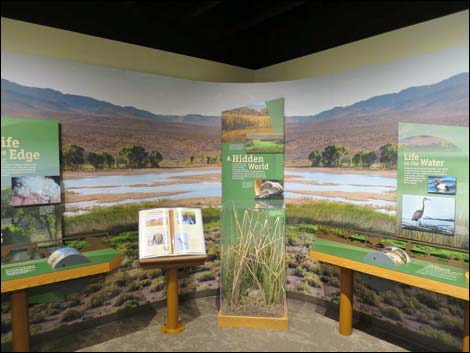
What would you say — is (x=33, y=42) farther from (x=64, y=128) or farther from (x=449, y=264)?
(x=449, y=264)

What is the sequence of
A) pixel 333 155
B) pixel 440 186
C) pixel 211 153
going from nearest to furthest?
pixel 440 186, pixel 333 155, pixel 211 153

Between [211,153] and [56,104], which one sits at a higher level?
[56,104]

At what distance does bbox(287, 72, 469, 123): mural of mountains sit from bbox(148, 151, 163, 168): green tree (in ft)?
6.24

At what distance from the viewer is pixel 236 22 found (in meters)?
4.22

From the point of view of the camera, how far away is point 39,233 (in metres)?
3.12

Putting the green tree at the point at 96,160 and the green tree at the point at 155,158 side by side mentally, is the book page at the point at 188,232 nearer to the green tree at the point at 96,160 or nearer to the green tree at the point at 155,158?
the green tree at the point at 155,158

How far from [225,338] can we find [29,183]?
7.46 feet

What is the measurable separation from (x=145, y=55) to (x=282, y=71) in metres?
1.70

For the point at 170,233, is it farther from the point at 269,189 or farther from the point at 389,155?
the point at 389,155

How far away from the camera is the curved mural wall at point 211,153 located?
3.10 metres

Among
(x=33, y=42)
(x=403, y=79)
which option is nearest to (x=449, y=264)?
(x=403, y=79)

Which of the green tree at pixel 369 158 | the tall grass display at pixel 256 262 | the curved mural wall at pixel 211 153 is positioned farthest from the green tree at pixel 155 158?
the green tree at pixel 369 158

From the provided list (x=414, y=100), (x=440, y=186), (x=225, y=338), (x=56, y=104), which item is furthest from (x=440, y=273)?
(x=56, y=104)

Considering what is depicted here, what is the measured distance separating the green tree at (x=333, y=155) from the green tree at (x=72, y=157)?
259 centimetres
